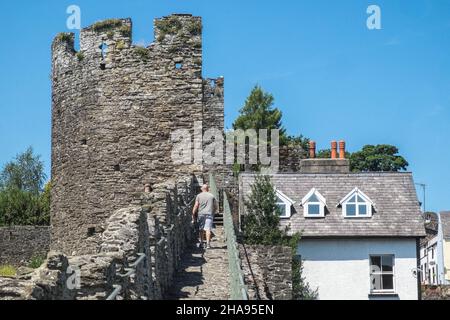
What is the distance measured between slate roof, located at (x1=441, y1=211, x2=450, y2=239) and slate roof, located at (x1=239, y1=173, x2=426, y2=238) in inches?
705

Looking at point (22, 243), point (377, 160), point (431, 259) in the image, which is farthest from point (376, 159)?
point (22, 243)

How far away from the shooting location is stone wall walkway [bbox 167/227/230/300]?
19.8m

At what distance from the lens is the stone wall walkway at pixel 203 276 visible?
19844mm

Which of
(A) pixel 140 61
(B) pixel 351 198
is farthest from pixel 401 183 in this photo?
(A) pixel 140 61

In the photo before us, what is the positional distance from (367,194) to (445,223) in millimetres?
20113

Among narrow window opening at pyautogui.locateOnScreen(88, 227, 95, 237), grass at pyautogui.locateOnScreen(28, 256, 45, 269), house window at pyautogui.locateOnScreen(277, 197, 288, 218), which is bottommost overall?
grass at pyautogui.locateOnScreen(28, 256, 45, 269)

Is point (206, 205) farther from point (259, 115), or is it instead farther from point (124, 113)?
point (259, 115)

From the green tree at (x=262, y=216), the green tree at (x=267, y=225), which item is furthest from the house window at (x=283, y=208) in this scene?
the green tree at (x=262, y=216)

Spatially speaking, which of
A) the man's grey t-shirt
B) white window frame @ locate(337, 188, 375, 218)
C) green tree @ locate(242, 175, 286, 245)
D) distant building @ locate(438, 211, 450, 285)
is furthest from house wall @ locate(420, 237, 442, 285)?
the man's grey t-shirt

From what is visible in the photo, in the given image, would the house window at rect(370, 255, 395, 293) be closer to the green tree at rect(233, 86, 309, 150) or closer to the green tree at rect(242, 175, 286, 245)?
the green tree at rect(242, 175, 286, 245)

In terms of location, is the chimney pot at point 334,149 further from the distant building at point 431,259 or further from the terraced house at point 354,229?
the distant building at point 431,259

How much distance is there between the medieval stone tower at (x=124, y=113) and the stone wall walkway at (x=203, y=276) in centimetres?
866

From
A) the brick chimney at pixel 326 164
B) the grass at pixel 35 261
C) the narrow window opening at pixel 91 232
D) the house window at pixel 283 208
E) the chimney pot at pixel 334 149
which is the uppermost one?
the chimney pot at pixel 334 149

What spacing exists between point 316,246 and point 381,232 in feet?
7.43
